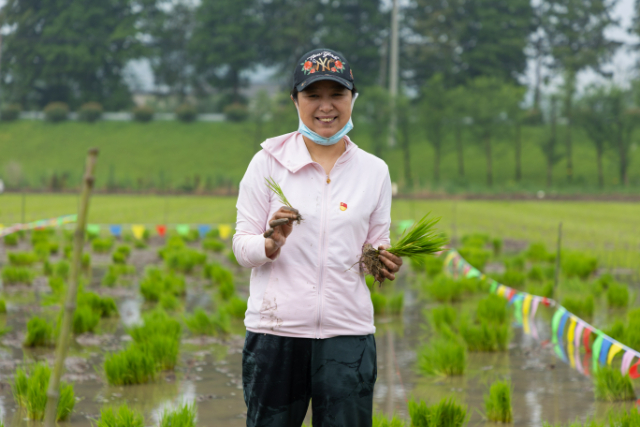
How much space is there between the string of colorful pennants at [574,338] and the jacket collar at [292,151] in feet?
8.38

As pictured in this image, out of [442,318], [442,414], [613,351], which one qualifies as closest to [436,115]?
[442,318]

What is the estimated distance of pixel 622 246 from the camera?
12500 millimetres

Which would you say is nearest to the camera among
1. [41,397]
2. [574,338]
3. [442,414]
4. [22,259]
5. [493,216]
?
[442,414]

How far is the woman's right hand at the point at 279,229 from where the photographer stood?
2.40 metres

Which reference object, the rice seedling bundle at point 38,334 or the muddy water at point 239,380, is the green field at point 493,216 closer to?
the muddy water at point 239,380

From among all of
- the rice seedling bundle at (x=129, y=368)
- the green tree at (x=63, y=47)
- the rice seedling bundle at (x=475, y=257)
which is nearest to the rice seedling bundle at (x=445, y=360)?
the rice seedling bundle at (x=129, y=368)

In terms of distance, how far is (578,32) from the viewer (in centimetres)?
4884

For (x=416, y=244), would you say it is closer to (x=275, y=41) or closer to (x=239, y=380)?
(x=239, y=380)

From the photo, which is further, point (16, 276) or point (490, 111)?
point (490, 111)

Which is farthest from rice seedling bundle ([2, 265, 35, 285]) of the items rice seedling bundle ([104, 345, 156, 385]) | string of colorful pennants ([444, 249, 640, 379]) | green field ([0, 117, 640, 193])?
green field ([0, 117, 640, 193])

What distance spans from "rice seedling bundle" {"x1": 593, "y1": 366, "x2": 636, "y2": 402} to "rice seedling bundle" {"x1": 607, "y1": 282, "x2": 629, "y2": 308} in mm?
3010

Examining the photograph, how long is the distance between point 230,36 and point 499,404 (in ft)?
166

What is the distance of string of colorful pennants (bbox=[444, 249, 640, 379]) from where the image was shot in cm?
454

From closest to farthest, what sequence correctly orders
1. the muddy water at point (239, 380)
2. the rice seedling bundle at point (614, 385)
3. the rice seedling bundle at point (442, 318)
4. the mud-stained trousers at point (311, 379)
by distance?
the mud-stained trousers at point (311, 379), the muddy water at point (239, 380), the rice seedling bundle at point (614, 385), the rice seedling bundle at point (442, 318)
